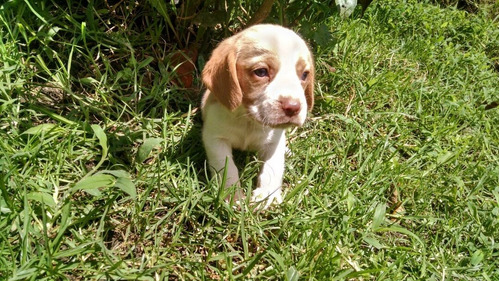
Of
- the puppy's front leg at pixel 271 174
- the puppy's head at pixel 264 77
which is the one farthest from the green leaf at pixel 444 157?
the puppy's head at pixel 264 77

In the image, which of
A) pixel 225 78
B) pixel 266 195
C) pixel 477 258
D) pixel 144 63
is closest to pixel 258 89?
pixel 225 78

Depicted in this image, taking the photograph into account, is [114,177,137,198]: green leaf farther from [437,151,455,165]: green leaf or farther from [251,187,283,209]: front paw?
[437,151,455,165]: green leaf

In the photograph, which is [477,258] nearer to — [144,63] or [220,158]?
[220,158]

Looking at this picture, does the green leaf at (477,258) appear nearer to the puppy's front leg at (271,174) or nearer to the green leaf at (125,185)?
the puppy's front leg at (271,174)

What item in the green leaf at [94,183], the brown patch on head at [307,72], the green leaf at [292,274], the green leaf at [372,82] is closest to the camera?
the green leaf at [292,274]

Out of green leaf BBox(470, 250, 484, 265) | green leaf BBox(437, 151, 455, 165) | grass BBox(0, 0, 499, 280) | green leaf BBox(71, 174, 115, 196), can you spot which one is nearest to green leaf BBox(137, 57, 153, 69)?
grass BBox(0, 0, 499, 280)

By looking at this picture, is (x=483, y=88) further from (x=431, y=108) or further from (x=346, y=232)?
(x=346, y=232)
